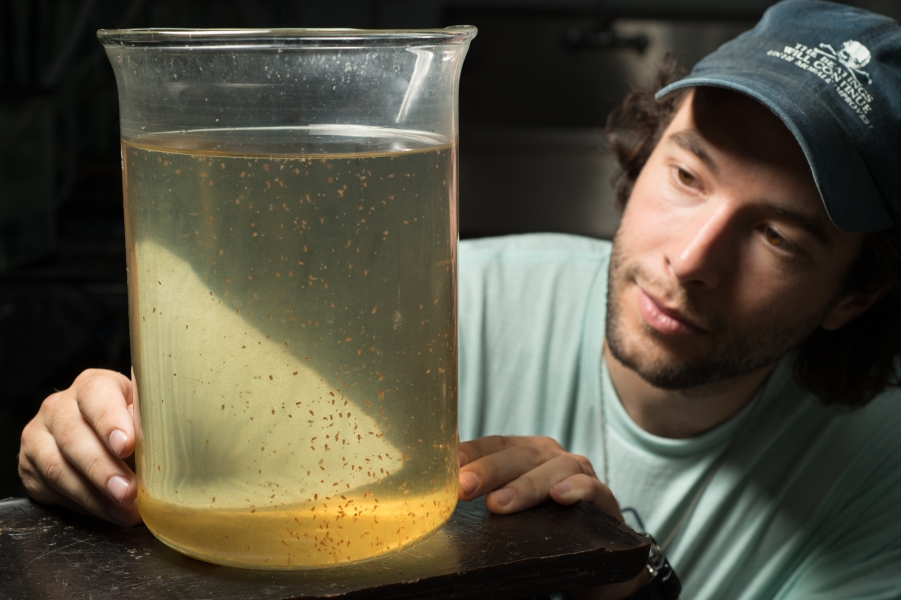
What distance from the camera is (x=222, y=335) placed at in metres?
0.48

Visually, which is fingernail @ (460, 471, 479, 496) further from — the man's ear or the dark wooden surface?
the man's ear

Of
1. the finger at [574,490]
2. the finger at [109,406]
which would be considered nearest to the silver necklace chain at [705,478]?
the finger at [574,490]

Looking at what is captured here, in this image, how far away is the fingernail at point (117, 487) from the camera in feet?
1.93

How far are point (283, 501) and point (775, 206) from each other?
0.77 metres

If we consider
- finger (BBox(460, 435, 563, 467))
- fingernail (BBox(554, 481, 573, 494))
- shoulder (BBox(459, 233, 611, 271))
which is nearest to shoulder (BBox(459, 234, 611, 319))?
shoulder (BBox(459, 233, 611, 271))

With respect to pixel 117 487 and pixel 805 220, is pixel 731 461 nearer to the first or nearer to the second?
pixel 805 220

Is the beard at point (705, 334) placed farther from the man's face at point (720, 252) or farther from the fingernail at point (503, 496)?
the fingernail at point (503, 496)

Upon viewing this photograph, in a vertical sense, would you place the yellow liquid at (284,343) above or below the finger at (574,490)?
above

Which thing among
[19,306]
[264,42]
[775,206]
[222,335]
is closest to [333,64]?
[264,42]

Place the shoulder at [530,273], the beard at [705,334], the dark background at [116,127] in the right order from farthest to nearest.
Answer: the dark background at [116,127] → the shoulder at [530,273] → the beard at [705,334]

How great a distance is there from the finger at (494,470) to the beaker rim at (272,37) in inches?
12.7

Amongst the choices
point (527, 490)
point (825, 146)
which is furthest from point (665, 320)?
point (527, 490)

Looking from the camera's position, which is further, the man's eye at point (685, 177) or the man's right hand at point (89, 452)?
the man's eye at point (685, 177)

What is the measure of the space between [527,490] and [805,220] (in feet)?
1.98
